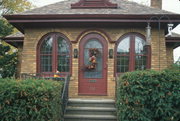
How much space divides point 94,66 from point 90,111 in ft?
7.25

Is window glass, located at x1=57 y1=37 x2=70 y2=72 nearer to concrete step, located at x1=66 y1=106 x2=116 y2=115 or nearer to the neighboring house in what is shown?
the neighboring house

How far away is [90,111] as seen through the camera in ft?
21.9

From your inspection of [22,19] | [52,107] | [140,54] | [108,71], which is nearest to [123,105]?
[52,107]

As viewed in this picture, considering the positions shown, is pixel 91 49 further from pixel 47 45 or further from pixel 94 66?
pixel 47 45

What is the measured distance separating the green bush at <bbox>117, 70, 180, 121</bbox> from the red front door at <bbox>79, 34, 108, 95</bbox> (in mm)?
3110

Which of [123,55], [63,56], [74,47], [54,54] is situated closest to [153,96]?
[123,55]

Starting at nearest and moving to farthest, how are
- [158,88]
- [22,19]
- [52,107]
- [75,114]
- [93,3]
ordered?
[52,107]
[158,88]
[75,114]
[22,19]
[93,3]

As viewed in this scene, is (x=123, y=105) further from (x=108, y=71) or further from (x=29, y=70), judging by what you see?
(x=29, y=70)

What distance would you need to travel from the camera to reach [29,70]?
8570mm

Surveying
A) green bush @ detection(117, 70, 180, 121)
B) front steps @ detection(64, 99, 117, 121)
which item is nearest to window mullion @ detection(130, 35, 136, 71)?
front steps @ detection(64, 99, 117, 121)

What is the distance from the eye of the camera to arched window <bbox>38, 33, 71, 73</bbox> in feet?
28.2

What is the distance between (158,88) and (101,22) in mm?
3929

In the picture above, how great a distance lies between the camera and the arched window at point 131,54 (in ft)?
27.9

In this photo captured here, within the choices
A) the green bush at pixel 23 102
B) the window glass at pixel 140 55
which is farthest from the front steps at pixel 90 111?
the window glass at pixel 140 55
